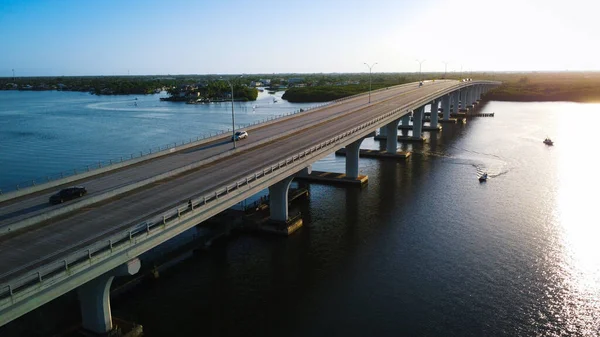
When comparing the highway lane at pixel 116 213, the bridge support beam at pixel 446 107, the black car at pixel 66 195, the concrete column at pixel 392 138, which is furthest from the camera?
the bridge support beam at pixel 446 107

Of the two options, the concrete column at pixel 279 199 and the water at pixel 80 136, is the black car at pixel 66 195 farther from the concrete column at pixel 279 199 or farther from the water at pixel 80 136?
the water at pixel 80 136

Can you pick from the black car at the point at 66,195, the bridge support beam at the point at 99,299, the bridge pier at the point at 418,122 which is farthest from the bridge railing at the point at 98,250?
the bridge pier at the point at 418,122

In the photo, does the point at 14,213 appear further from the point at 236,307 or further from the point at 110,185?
the point at 236,307

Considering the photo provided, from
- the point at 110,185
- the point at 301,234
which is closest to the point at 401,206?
the point at 301,234

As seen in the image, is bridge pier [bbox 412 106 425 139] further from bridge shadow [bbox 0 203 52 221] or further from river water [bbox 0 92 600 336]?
bridge shadow [bbox 0 203 52 221]

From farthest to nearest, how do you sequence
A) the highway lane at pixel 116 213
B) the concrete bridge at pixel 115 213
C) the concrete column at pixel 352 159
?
the concrete column at pixel 352 159 < the highway lane at pixel 116 213 < the concrete bridge at pixel 115 213

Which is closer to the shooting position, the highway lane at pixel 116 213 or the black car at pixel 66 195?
the highway lane at pixel 116 213
